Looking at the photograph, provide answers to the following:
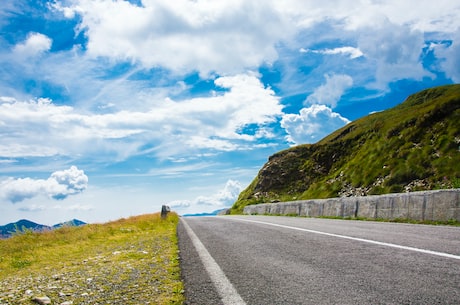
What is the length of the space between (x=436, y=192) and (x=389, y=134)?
41519 mm

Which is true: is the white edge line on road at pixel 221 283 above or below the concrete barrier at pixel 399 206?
below

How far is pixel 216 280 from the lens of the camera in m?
4.04

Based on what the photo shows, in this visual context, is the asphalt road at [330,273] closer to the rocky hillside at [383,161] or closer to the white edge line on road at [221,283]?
the white edge line on road at [221,283]

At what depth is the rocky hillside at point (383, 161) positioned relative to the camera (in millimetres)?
35719

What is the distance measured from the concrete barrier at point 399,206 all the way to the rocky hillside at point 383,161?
3321mm

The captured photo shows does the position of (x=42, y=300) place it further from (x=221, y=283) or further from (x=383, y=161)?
(x=383, y=161)

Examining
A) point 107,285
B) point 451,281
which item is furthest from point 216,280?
point 451,281

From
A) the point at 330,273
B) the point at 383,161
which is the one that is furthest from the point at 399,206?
the point at 383,161

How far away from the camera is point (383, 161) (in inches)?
1718

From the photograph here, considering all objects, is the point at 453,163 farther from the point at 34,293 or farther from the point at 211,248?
the point at 34,293

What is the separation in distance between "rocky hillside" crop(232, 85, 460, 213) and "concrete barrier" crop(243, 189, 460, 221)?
3.32 metres

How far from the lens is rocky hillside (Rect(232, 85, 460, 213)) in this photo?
1406 inches

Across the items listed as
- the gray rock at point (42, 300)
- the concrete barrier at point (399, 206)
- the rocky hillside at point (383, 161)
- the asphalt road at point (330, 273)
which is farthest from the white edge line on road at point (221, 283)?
the rocky hillside at point (383, 161)

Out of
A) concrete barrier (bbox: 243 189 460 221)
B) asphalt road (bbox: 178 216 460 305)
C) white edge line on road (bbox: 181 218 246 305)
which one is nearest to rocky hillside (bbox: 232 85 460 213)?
concrete barrier (bbox: 243 189 460 221)
